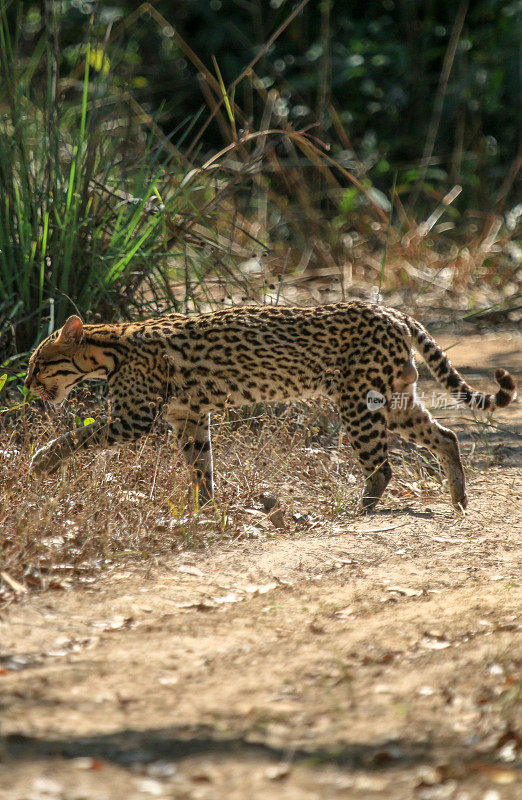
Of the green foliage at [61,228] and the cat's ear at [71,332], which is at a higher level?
the green foliage at [61,228]

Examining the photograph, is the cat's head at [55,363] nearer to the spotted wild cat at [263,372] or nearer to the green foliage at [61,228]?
the spotted wild cat at [263,372]

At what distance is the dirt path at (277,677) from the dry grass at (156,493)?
0.61 ft

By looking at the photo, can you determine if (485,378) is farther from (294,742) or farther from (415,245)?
(294,742)

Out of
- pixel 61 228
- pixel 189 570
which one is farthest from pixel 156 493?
pixel 61 228

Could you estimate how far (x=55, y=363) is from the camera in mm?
6289

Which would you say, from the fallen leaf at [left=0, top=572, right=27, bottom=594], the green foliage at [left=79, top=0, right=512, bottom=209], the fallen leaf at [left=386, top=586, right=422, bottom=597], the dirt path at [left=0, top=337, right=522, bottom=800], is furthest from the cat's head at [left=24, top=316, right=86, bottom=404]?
the green foliage at [left=79, top=0, right=512, bottom=209]

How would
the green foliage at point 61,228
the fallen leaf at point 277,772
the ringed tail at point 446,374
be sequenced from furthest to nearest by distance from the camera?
the green foliage at point 61,228 → the ringed tail at point 446,374 → the fallen leaf at point 277,772

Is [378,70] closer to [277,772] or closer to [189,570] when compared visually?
[189,570]

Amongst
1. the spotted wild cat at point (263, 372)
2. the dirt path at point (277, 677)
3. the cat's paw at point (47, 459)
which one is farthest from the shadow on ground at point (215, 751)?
the spotted wild cat at point (263, 372)

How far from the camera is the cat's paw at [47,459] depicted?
18.2 ft

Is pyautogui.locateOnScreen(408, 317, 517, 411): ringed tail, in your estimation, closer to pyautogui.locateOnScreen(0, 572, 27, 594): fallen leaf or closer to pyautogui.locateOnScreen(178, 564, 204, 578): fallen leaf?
pyautogui.locateOnScreen(178, 564, 204, 578): fallen leaf

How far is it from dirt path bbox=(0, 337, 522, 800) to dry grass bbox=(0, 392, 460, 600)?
187mm

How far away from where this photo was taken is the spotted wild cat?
19.9 feet

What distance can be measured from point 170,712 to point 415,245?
8.14m
